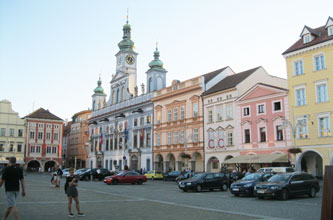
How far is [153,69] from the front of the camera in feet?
208

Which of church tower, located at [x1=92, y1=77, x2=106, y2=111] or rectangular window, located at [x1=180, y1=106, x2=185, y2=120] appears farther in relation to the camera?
church tower, located at [x1=92, y1=77, x2=106, y2=111]

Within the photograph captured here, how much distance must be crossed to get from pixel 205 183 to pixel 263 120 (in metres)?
16.1

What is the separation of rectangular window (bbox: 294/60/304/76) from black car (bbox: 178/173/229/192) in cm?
1614

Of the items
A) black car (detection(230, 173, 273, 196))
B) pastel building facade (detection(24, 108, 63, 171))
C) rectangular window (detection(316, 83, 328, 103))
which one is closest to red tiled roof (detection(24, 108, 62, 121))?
pastel building facade (detection(24, 108, 63, 171))

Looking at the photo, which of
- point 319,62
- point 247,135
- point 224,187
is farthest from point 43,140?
point 319,62

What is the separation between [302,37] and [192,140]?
20.1m

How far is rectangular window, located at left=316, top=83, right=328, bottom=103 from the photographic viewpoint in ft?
115

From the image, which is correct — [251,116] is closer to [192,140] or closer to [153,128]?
[192,140]

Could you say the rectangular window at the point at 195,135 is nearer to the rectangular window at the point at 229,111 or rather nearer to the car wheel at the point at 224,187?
the rectangular window at the point at 229,111

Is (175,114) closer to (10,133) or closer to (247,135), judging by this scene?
(247,135)

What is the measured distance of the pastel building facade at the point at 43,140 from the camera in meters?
87.5

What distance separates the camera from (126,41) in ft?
239

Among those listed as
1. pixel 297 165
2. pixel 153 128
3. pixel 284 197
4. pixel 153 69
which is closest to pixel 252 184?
Answer: pixel 284 197

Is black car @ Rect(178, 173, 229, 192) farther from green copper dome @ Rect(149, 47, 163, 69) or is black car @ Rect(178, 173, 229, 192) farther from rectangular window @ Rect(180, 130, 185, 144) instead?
green copper dome @ Rect(149, 47, 163, 69)
